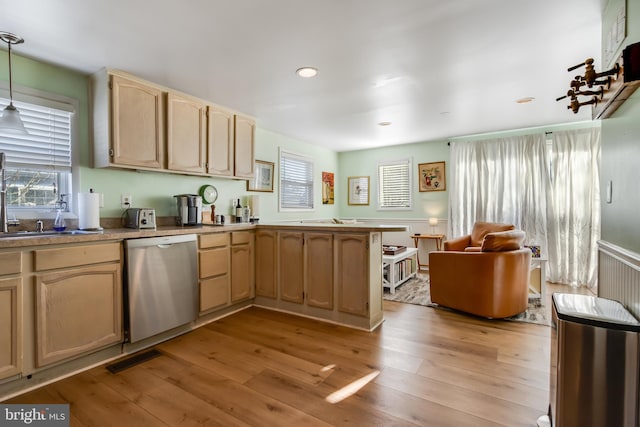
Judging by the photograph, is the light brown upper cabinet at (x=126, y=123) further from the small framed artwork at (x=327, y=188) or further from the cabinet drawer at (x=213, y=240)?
the small framed artwork at (x=327, y=188)

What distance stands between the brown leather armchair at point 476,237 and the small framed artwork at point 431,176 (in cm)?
110

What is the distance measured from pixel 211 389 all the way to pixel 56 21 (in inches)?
103

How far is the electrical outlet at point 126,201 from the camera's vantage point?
2.97 meters

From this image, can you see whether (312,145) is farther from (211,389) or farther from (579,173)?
(211,389)

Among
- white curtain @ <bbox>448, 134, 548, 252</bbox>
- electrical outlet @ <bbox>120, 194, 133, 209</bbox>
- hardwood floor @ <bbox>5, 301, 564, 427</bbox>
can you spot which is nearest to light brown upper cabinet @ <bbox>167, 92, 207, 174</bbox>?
electrical outlet @ <bbox>120, 194, 133, 209</bbox>

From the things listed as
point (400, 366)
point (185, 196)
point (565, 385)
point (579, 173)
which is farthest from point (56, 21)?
point (579, 173)

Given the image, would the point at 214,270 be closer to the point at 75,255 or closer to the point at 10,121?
the point at 75,255

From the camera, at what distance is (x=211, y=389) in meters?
1.97

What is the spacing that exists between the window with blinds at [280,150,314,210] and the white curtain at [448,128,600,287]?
286 centimetres

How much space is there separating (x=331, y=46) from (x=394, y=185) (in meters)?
4.11

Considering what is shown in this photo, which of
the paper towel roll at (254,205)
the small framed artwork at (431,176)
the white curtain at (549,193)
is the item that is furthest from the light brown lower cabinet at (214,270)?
the white curtain at (549,193)

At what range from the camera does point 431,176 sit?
570 cm

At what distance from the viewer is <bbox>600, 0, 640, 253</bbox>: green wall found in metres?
1.42

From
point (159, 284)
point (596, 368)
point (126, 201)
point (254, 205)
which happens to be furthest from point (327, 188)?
point (596, 368)
